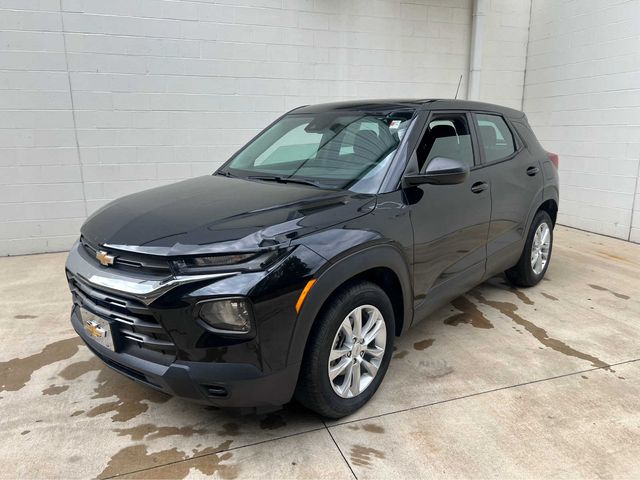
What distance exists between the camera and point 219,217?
2410 millimetres

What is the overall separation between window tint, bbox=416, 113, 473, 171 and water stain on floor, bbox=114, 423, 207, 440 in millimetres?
2047

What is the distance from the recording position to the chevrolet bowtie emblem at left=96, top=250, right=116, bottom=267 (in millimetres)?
2332

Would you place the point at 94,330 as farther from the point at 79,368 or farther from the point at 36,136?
the point at 36,136

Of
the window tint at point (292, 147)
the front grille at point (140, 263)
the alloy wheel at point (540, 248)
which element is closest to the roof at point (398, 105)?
the window tint at point (292, 147)

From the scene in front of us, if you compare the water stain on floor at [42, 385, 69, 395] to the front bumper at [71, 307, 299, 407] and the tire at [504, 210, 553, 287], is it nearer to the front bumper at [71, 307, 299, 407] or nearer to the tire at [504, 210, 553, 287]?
the front bumper at [71, 307, 299, 407]

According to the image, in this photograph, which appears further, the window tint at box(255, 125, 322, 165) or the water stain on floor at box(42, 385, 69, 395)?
the window tint at box(255, 125, 322, 165)

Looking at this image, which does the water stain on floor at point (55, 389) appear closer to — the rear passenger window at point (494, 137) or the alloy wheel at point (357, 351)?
the alloy wheel at point (357, 351)

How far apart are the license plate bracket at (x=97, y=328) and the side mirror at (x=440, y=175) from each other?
1812mm

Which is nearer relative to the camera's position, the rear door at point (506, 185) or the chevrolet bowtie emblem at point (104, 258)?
the chevrolet bowtie emblem at point (104, 258)

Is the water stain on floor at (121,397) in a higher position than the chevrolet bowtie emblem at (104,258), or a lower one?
lower

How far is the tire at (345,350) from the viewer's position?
2371 mm

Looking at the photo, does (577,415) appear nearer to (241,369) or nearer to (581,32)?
(241,369)

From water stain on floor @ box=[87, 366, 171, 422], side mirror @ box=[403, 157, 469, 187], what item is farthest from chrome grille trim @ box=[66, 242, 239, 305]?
side mirror @ box=[403, 157, 469, 187]

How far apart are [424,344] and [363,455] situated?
1.34 m
